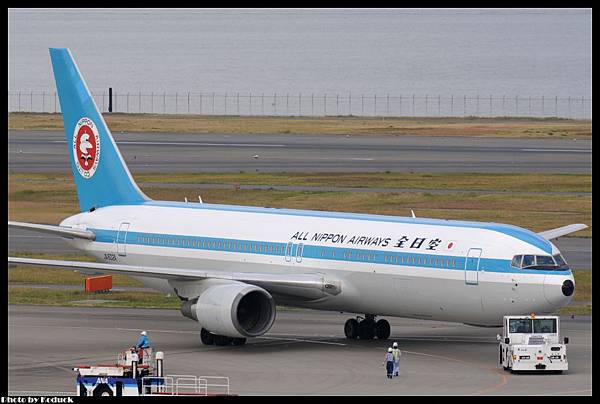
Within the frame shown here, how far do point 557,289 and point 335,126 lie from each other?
122m

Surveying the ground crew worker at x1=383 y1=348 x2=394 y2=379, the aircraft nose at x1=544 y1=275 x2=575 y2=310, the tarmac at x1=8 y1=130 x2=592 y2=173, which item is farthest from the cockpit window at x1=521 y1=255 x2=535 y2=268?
the tarmac at x1=8 y1=130 x2=592 y2=173

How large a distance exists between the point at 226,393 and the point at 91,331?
15.9 m

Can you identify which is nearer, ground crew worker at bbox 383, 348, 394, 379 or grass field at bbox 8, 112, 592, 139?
ground crew worker at bbox 383, 348, 394, 379

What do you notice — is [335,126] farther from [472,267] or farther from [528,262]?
[528,262]

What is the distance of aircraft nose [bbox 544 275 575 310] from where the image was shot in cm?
4719

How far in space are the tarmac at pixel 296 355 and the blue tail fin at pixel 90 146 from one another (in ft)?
17.7

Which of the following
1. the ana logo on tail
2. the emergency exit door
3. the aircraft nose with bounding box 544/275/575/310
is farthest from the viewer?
the ana logo on tail

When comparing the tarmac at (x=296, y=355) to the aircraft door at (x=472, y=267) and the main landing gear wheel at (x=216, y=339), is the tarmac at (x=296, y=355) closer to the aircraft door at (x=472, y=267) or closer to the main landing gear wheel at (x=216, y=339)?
the main landing gear wheel at (x=216, y=339)

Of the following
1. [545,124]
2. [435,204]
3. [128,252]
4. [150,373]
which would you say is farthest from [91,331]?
[545,124]

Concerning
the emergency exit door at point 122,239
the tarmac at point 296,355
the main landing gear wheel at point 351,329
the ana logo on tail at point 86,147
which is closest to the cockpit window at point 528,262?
the tarmac at point 296,355

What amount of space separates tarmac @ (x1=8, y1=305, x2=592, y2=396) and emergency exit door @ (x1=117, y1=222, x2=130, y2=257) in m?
3.07

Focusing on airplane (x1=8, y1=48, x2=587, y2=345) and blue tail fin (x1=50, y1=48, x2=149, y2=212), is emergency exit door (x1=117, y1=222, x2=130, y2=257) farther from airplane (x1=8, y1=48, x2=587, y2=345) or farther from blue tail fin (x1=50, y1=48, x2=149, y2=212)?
blue tail fin (x1=50, y1=48, x2=149, y2=212)

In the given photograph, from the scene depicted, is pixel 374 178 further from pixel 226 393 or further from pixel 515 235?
pixel 226 393

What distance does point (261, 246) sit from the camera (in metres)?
54.6
